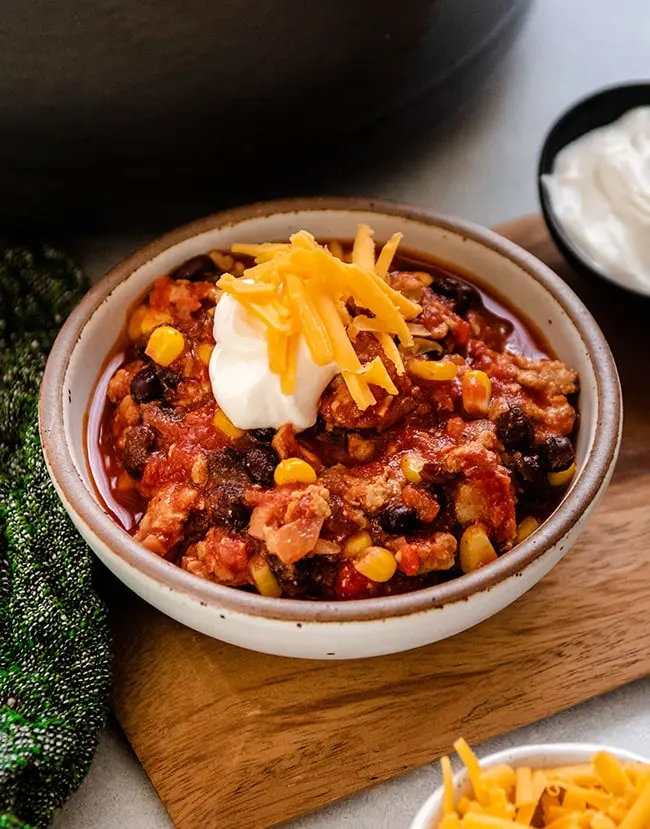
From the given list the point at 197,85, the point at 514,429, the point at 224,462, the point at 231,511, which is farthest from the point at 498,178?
the point at 231,511

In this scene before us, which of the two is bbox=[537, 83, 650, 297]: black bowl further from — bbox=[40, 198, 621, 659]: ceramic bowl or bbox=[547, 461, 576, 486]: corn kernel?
bbox=[547, 461, 576, 486]: corn kernel

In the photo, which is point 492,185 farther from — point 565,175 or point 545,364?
point 545,364

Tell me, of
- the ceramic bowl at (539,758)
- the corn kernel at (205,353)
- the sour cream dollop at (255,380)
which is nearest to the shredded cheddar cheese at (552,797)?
the ceramic bowl at (539,758)

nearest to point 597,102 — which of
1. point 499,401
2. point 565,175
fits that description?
point 565,175

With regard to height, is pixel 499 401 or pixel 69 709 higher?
pixel 499 401

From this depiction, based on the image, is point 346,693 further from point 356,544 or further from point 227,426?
point 227,426

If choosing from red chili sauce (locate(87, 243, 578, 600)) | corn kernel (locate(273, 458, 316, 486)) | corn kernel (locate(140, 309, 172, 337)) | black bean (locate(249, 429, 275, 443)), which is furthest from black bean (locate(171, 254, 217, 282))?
corn kernel (locate(273, 458, 316, 486))
